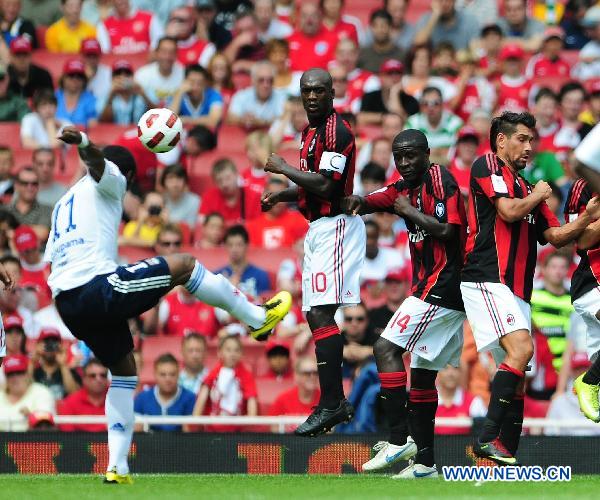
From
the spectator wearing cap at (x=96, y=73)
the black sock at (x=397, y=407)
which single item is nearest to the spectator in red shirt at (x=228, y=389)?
the black sock at (x=397, y=407)

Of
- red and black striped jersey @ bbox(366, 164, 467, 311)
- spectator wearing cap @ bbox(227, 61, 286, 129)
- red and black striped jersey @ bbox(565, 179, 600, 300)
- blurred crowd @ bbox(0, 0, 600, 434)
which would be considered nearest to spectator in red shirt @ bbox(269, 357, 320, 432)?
blurred crowd @ bbox(0, 0, 600, 434)

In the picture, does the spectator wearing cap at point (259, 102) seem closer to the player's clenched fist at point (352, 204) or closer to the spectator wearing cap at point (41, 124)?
the spectator wearing cap at point (41, 124)

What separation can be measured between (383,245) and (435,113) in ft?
6.52

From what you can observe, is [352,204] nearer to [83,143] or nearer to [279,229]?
[83,143]

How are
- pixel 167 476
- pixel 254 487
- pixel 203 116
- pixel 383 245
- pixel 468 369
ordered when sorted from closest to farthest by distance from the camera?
pixel 254 487 < pixel 167 476 < pixel 468 369 < pixel 383 245 < pixel 203 116

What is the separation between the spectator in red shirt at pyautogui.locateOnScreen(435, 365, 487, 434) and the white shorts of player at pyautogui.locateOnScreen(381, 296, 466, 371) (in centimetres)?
297

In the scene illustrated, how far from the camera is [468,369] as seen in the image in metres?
14.9

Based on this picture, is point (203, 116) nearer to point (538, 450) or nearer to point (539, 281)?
point (539, 281)

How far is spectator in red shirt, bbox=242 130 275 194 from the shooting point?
17438 millimetres

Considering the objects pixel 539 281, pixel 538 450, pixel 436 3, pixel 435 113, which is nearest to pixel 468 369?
pixel 539 281

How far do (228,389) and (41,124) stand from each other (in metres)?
5.93

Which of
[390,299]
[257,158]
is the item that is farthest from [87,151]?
[257,158]

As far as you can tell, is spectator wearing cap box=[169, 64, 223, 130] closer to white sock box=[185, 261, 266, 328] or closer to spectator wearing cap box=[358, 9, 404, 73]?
spectator wearing cap box=[358, 9, 404, 73]

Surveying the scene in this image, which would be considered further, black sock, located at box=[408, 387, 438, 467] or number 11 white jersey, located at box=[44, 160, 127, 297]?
black sock, located at box=[408, 387, 438, 467]
